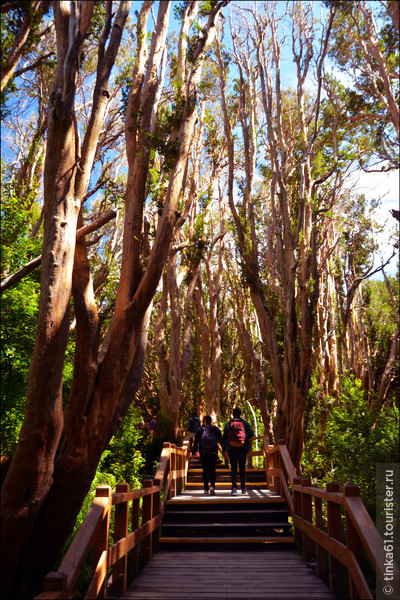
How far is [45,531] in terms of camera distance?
15.6 feet

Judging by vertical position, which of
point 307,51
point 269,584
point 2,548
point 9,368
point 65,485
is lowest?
point 269,584

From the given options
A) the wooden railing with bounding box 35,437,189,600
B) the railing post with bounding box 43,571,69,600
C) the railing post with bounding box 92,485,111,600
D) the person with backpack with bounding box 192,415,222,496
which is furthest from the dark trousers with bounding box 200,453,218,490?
the railing post with bounding box 43,571,69,600

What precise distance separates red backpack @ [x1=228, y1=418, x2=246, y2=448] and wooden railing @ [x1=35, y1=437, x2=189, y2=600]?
5.13 feet

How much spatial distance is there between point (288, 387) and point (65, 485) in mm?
7007

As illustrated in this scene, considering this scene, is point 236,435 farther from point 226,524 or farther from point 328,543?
point 328,543

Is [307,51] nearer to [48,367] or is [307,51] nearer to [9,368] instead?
[9,368]

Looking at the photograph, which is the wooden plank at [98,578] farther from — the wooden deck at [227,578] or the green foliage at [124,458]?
the green foliage at [124,458]

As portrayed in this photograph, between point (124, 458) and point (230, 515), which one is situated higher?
point (124, 458)

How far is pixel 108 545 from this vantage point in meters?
4.45

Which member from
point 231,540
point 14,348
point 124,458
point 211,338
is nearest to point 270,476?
point 231,540

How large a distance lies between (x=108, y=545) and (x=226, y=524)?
367 centimetres

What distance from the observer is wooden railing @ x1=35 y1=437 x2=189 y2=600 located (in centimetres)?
344

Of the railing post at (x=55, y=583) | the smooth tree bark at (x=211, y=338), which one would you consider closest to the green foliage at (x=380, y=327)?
the smooth tree bark at (x=211, y=338)

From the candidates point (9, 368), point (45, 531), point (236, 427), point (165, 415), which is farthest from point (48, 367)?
point (165, 415)
